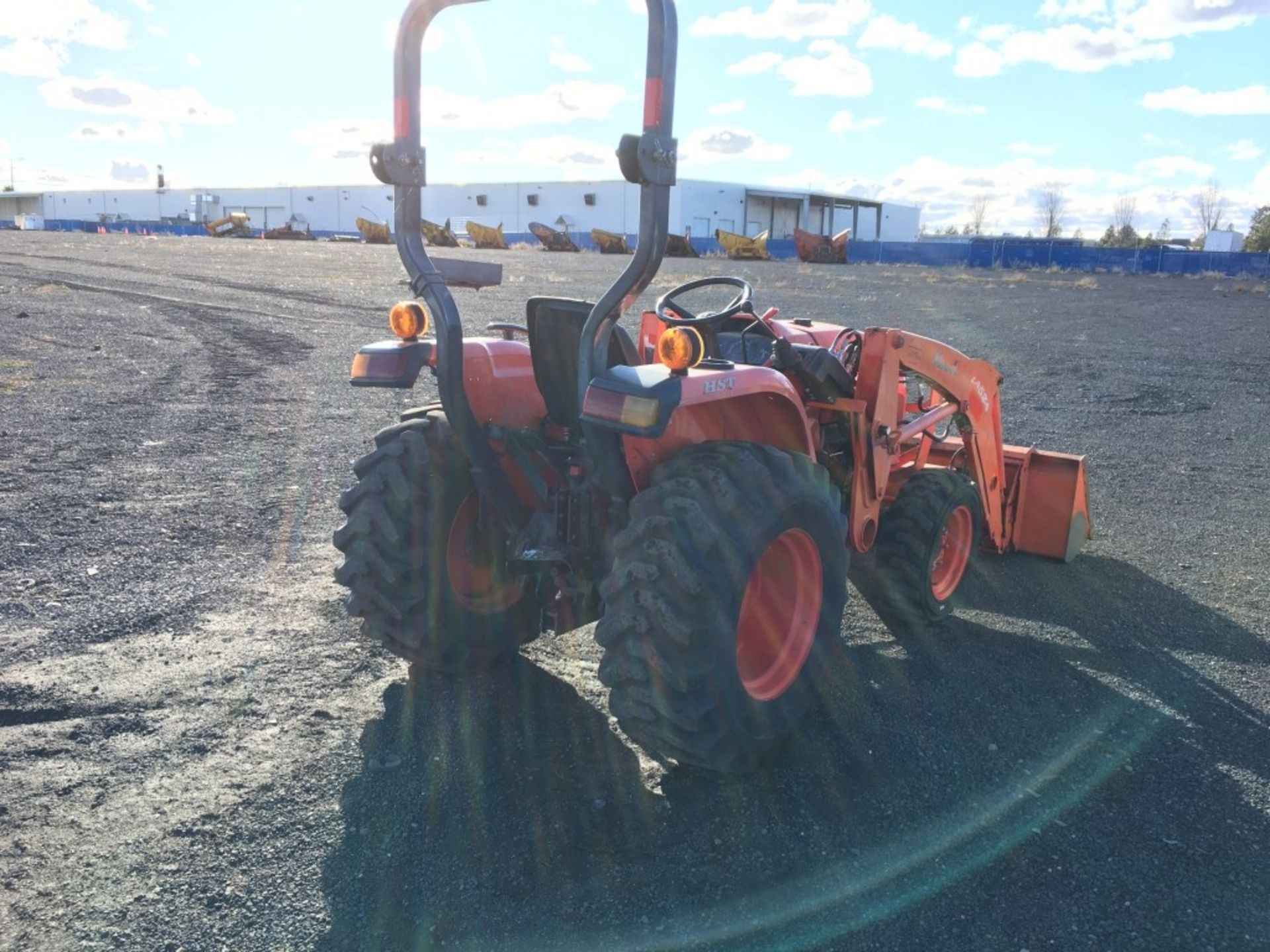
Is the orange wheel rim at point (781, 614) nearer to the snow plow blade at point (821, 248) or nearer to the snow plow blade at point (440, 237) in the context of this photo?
the snow plow blade at point (821, 248)

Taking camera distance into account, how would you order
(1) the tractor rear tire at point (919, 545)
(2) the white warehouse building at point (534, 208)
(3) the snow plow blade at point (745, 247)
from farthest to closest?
(2) the white warehouse building at point (534, 208) < (3) the snow plow blade at point (745, 247) < (1) the tractor rear tire at point (919, 545)

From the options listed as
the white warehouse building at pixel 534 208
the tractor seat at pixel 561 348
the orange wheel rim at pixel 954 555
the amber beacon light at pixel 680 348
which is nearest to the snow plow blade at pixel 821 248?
the white warehouse building at pixel 534 208

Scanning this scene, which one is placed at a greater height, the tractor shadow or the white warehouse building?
the white warehouse building

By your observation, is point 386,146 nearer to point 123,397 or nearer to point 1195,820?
point 1195,820

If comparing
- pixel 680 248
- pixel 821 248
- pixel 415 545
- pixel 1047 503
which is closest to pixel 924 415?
pixel 1047 503

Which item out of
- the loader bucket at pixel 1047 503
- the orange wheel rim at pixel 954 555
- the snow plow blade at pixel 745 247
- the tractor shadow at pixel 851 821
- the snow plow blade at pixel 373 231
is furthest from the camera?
the snow plow blade at pixel 373 231

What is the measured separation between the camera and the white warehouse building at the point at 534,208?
8312 cm

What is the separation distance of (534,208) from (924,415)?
86448 millimetres

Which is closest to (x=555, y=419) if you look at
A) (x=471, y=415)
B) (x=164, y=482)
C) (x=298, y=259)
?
(x=471, y=415)

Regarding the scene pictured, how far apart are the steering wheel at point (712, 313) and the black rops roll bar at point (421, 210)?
1000 mm

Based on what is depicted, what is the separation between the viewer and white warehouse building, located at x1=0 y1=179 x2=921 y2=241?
83.1 metres

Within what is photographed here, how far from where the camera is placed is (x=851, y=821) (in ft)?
10.8

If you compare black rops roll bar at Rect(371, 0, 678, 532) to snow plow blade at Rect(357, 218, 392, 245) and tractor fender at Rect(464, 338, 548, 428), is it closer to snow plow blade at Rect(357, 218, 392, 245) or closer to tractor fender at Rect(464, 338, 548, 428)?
tractor fender at Rect(464, 338, 548, 428)

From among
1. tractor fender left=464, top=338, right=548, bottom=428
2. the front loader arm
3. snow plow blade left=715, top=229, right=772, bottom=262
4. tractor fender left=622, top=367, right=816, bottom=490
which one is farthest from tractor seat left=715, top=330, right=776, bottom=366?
snow plow blade left=715, top=229, right=772, bottom=262
